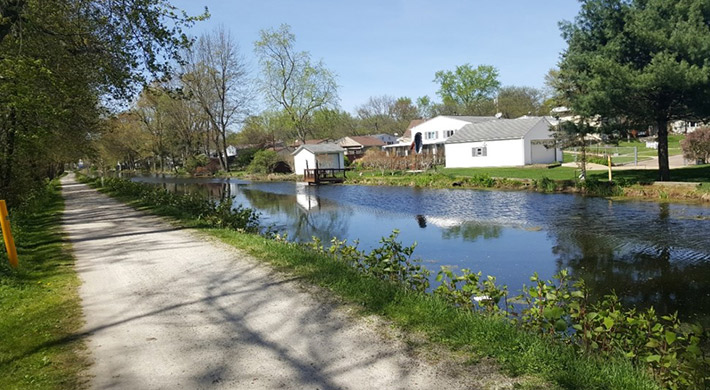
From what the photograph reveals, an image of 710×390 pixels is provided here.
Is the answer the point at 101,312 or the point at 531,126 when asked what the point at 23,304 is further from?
the point at 531,126

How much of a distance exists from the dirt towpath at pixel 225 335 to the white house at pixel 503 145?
35.7 metres

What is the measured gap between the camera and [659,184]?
865 inches

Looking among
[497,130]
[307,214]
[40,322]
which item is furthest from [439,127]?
[40,322]

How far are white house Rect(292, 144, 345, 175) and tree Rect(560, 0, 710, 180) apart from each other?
27.4m

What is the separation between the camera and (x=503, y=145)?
139 feet

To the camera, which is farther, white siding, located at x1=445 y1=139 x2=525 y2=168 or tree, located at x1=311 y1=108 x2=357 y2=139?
tree, located at x1=311 y1=108 x2=357 y2=139

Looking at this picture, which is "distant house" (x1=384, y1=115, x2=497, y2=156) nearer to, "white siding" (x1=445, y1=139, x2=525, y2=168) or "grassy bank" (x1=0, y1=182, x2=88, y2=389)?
"white siding" (x1=445, y1=139, x2=525, y2=168)

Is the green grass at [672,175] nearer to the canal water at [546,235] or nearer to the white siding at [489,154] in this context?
the canal water at [546,235]

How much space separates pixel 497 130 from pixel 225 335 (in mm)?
41916

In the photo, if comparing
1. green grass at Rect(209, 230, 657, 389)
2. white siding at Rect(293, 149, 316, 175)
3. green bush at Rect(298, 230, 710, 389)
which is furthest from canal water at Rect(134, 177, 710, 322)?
white siding at Rect(293, 149, 316, 175)

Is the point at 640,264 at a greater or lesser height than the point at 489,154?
lesser

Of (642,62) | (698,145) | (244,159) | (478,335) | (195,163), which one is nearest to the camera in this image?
(478,335)

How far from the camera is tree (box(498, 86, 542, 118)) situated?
8656 cm

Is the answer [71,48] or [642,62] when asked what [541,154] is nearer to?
[642,62]
